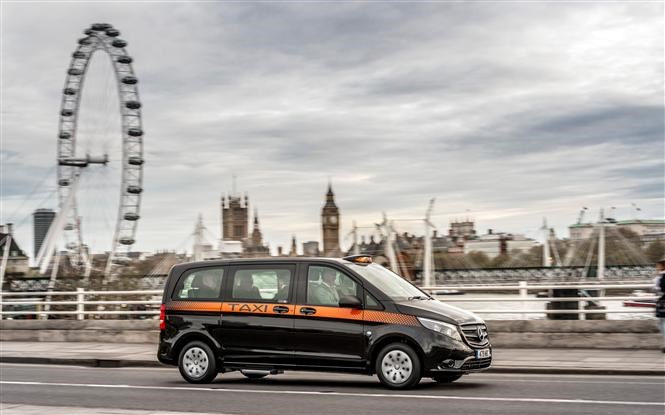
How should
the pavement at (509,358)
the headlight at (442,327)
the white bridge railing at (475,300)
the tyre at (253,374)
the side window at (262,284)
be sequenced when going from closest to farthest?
1. the headlight at (442,327)
2. the side window at (262,284)
3. the tyre at (253,374)
4. the pavement at (509,358)
5. the white bridge railing at (475,300)

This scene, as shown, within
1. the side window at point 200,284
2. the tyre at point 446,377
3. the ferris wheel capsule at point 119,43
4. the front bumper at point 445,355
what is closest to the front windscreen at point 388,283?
the front bumper at point 445,355

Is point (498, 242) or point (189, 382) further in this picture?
point (498, 242)

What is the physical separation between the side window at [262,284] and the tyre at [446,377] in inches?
Result: 94.2

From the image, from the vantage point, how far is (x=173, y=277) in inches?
572

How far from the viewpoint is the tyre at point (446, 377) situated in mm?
12573

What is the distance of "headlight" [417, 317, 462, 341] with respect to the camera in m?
12.4

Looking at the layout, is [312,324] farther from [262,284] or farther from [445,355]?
[445,355]

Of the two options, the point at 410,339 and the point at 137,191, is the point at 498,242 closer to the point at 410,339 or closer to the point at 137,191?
the point at 137,191

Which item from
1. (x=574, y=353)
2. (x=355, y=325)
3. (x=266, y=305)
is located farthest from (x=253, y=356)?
(x=574, y=353)

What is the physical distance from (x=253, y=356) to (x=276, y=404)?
1.97 metres

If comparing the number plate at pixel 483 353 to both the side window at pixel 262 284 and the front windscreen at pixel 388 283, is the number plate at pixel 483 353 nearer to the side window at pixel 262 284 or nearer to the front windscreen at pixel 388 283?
the front windscreen at pixel 388 283

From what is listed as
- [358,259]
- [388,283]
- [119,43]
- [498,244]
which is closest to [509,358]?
[388,283]

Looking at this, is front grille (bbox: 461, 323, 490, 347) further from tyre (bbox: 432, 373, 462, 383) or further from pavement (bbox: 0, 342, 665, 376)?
pavement (bbox: 0, 342, 665, 376)

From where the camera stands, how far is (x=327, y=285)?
43.5 feet
